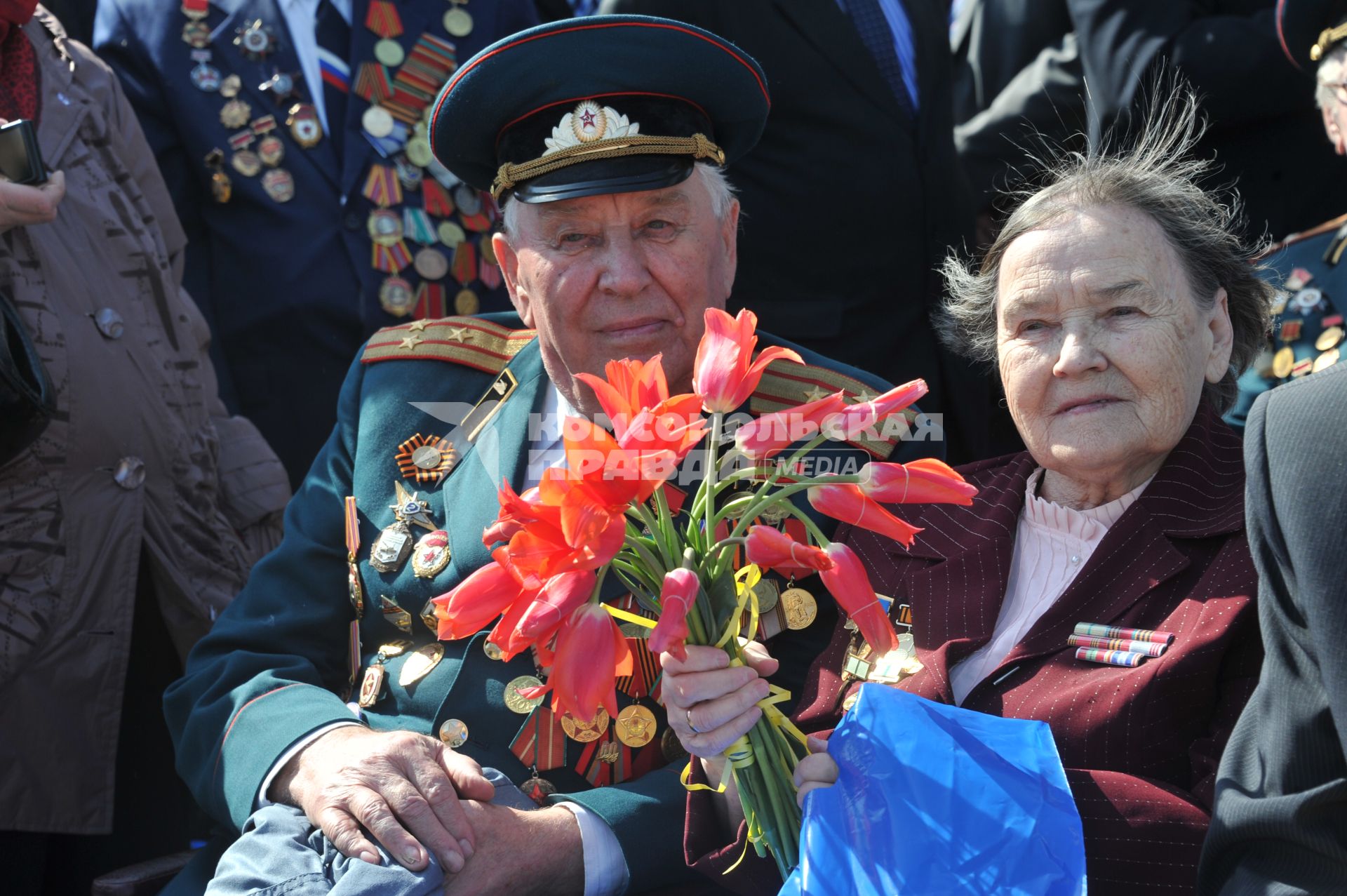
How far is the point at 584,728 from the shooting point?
251 cm

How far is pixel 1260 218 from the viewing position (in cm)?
401

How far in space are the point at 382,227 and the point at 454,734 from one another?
1.94m

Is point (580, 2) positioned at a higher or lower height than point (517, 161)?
higher

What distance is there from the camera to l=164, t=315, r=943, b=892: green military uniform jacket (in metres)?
2.54

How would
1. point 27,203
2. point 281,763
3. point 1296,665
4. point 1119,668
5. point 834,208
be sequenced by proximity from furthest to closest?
point 834,208 < point 27,203 < point 281,763 < point 1119,668 < point 1296,665

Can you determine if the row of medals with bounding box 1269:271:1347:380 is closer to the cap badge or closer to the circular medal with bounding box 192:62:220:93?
the cap badge

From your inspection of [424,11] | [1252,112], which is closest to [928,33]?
[1252,112]

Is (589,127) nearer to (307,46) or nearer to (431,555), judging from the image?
(431,555)

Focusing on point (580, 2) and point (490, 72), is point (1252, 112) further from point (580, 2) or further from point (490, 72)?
point (490, 72)

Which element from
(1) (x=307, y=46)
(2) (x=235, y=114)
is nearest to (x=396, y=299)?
(2) (x=235, y=114)

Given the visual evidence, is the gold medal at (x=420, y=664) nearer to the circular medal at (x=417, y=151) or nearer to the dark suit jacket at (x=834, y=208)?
the dark suit jacket at (x=834, y=208)

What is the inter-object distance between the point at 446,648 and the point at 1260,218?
271 cm

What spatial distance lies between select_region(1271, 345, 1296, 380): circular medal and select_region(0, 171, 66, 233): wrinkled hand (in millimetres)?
2895

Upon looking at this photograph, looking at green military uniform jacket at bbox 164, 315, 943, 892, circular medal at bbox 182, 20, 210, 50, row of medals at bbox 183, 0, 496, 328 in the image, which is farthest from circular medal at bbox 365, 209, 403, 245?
green military uniform jacket at bbox 164, 315, 943, 892
